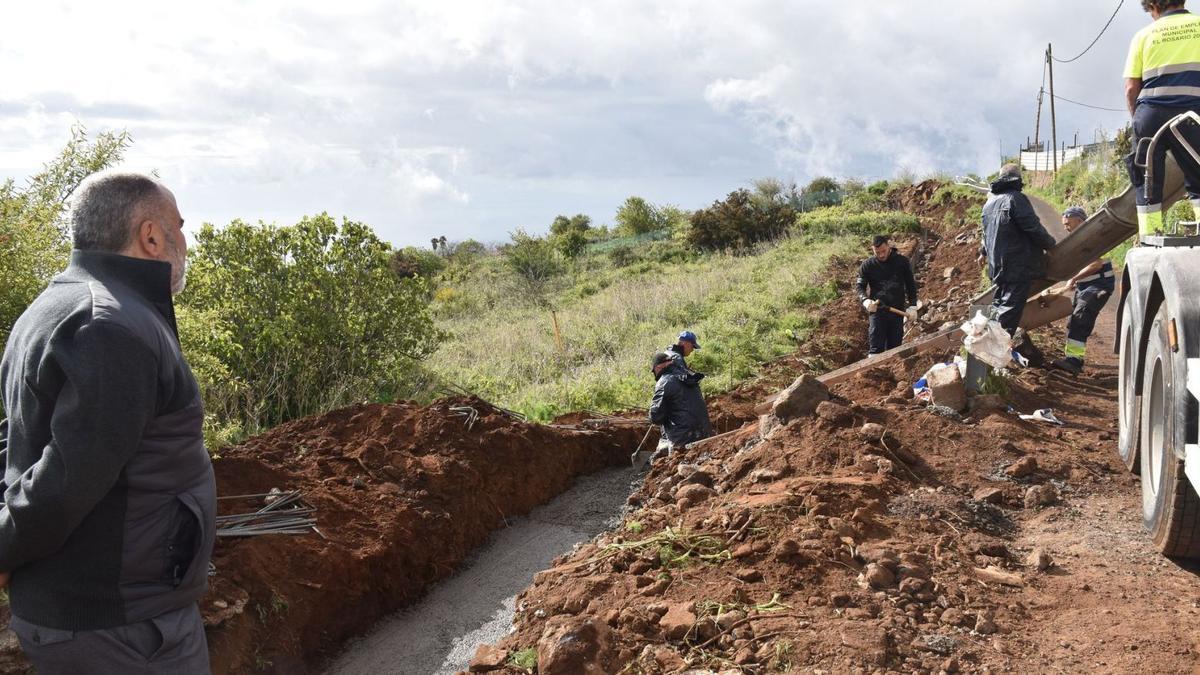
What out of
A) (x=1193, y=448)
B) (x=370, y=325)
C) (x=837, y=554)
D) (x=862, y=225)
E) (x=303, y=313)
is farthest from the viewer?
(x=862, y=225)

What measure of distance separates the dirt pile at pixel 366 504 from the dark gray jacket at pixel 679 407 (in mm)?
1344

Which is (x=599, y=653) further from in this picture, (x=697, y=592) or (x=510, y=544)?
(x=510, y=544)

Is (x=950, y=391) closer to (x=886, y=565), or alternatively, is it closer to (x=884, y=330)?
(x=886, y=565)

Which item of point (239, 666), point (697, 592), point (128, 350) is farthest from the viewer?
point (239, 666)

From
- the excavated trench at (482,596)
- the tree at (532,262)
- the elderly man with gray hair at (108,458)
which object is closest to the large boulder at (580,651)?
the elderly man with gray hair at (108,458)

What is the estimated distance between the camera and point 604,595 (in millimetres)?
4801

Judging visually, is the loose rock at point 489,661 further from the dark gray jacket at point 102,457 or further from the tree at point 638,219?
the tree at point 638,219

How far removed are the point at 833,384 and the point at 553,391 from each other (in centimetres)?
430

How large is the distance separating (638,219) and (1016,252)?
123ft

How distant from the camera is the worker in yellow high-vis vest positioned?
498cm

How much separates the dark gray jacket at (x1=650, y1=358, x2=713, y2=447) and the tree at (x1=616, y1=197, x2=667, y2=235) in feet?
117

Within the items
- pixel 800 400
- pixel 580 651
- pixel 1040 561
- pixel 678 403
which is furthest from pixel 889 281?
pixel 580 651

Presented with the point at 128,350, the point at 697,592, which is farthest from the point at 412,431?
the point at 128,350

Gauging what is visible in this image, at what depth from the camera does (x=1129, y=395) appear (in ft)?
17.4
